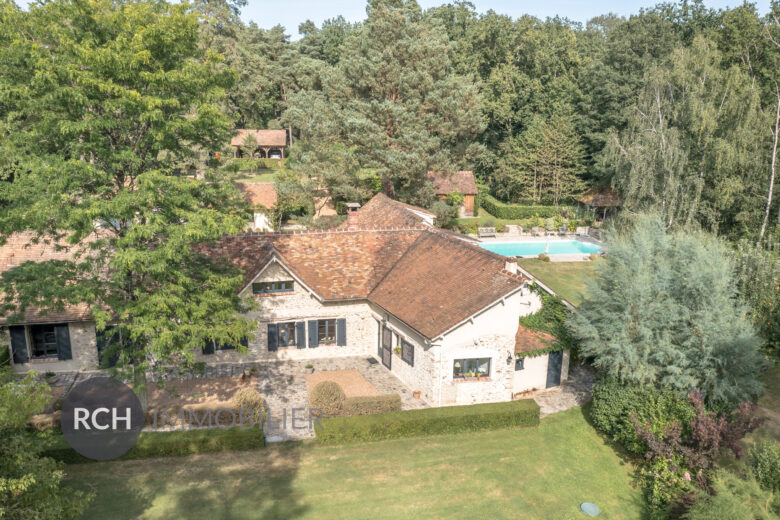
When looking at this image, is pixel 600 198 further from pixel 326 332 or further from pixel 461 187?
pixel 326 332

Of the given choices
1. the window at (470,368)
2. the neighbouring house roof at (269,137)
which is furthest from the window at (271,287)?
the neighbouring house roof at (269,137)

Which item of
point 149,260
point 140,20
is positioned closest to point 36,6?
point 140,20

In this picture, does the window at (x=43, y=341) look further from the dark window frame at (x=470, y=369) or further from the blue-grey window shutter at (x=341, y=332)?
the dark window frame at (x=470, y=369)

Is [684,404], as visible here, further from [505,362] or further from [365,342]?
[365,342]

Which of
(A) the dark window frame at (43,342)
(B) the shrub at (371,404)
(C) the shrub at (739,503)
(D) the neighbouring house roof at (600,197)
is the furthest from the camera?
(D) the neighbouring house roof at (600,197)

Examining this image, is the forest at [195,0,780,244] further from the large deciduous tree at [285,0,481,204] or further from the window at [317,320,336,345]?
the window at [317,320,336,345]

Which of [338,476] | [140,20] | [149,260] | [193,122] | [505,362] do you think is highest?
[140,20]

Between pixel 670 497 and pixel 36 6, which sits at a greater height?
pixel 36 6

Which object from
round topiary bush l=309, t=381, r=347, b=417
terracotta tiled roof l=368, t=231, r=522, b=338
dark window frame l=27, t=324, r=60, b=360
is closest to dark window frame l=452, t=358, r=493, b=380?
terracotta tiled roof l=368, t=231, r=522, b=338
